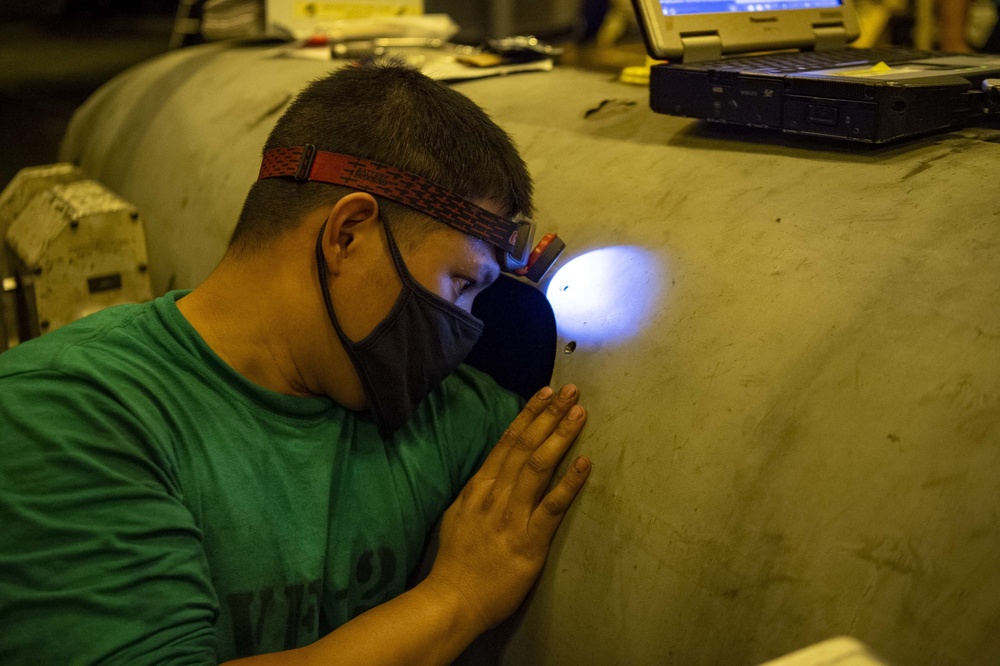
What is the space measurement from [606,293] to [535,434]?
18 centimetres

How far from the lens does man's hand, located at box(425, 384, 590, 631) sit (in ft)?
3.31

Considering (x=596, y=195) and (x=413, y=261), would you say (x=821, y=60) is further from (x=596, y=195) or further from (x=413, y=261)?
(x=413, y=261)

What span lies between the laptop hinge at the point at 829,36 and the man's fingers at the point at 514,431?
2.61 ft

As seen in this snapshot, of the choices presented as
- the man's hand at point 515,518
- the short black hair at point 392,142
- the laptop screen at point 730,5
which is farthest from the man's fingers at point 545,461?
the laptop screen at point 730,5

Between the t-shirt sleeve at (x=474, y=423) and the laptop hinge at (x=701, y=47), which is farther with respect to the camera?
the laptop hinge at (x=701, y=47)

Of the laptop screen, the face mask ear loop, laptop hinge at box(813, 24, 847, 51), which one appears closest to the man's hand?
the face mask ear loop

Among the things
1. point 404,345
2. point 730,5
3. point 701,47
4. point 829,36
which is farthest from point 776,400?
point 829,36

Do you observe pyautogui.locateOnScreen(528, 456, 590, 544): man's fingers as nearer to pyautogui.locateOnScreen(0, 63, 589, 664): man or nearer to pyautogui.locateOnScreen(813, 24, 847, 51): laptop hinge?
pyautogui.locateOnScreen(0, 63, 589, 664): man

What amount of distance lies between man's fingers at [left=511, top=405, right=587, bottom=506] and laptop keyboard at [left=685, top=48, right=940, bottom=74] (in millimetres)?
483

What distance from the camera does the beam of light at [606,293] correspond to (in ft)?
3.41

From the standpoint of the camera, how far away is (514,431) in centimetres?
110

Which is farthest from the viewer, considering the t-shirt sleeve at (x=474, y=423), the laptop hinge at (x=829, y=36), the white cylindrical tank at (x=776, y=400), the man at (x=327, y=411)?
the laptop hinge at (x=829, y=36)

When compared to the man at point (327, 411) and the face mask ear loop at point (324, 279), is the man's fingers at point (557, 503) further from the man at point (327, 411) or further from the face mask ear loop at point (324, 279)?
the face mask ear loop at point (324, 279)

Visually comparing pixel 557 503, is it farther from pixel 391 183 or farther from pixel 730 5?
pixel 730 5
